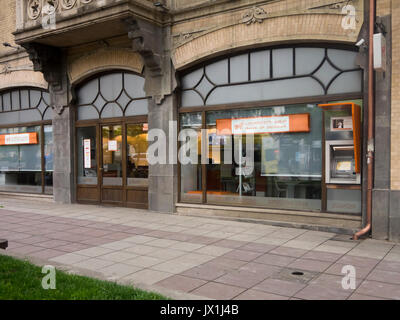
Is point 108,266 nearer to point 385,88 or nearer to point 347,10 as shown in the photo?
point 385,88

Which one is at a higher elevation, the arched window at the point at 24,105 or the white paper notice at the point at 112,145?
the arched window at the point at 24,105

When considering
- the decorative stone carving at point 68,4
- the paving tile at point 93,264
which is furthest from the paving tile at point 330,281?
the decorative stone carving at point 68,4

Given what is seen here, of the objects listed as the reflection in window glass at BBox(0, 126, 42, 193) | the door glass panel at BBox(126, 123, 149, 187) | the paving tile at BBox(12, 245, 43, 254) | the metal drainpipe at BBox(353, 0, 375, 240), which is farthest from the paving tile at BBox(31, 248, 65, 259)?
the reflection in window glass at BBox(0, 126, 42, 193)

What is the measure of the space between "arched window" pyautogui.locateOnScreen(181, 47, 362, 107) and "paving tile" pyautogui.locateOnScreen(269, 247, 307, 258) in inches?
142

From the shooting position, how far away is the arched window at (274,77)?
8.59 metres

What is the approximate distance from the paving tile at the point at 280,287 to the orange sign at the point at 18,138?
38.7 feet

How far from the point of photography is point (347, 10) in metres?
8.12

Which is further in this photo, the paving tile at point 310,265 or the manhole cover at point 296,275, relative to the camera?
the paving tile at point 310,265

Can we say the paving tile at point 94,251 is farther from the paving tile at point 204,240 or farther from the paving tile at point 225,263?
the paving tile at point 225,263

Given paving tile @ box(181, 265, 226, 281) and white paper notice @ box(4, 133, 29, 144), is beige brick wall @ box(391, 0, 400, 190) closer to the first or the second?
paving tile @ box(181, 265, 226, 281)

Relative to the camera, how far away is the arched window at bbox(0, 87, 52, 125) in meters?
14.4

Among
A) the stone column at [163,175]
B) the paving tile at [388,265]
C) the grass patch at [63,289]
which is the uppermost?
the stone column at [163,175]
